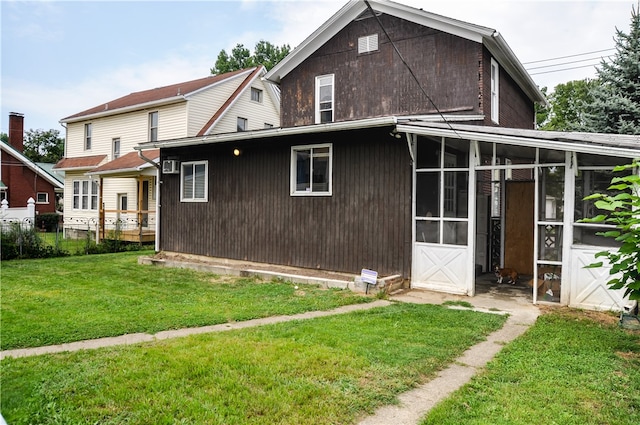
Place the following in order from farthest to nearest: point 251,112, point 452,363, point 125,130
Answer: point 251,112 < point 125,130 < point 452,363

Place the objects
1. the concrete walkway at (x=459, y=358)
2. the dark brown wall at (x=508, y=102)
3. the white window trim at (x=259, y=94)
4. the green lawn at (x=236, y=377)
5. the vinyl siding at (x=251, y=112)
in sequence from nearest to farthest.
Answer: the green lawn at (x=236, y=377), the concrete walkway at (x=459, y=358), the dark brown wall at (x=508, y=102), the vinyl siding at (x=251, y=112), the white window trim at (x=259, y=94)

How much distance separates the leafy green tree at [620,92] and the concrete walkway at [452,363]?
9.64 metres

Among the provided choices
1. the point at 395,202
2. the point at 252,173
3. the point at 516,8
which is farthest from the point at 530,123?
the point at 252,173

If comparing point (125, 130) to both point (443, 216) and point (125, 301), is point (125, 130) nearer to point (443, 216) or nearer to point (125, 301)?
point (125, 301)

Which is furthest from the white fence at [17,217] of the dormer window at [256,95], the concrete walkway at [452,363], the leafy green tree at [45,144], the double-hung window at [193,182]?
the leafy green tree at [45,144]

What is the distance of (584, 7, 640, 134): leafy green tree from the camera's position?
13.8m

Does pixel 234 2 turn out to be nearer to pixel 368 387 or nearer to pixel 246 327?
pixel 246 327

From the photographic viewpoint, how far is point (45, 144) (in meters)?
48.7

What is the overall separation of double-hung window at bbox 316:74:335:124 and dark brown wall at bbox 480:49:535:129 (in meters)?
4.40

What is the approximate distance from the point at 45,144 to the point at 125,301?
50854mm

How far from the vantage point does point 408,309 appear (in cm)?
678

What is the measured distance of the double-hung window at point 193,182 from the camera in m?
11.8

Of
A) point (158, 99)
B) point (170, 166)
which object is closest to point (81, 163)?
point (158, 99)

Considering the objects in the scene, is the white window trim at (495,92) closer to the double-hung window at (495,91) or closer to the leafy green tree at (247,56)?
the double-hung window at (495,91)
